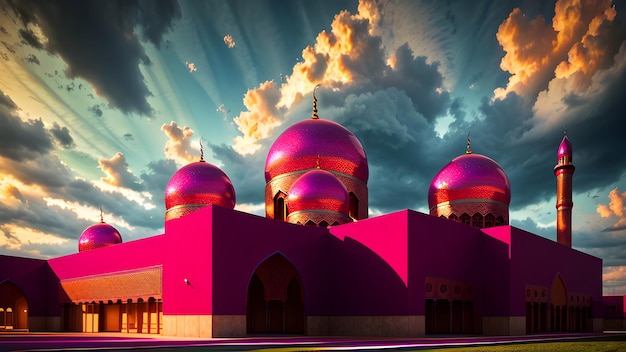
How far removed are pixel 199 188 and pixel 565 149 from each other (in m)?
21.1

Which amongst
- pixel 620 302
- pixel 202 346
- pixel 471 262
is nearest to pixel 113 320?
pixel 202 346

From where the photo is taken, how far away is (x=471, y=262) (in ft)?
64.8

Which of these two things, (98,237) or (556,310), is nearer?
(556,310)

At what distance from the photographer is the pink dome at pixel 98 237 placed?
29828 mm

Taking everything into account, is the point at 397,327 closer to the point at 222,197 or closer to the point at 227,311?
the point at 227,311

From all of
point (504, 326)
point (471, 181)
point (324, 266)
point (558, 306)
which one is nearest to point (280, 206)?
point (324, 266)

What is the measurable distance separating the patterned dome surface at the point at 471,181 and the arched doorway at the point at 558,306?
15.9 feet

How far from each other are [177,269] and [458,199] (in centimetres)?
1487

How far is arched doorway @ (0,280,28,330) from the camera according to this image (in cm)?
3155

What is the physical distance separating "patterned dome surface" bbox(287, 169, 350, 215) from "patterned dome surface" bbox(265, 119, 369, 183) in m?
1.88

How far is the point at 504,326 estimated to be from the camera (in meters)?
18.6

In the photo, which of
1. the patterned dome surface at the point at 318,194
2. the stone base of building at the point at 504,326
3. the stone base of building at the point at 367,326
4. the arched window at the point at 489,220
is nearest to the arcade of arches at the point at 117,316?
the stone base of building at the point at 367,326

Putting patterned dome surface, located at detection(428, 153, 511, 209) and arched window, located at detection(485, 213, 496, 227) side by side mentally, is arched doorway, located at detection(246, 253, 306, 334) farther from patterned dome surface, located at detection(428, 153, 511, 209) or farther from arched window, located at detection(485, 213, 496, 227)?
arched window, located at detection(485, 213, 496, 227)

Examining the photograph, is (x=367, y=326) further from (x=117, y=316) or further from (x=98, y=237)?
(x=98, y=237)
